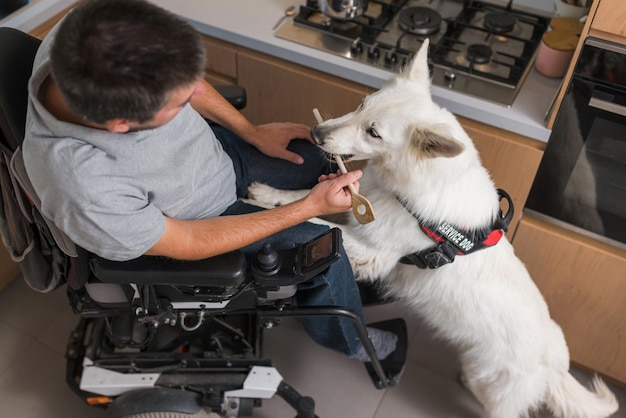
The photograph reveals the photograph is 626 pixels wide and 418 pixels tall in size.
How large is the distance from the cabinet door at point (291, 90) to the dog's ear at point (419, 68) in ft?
1.05

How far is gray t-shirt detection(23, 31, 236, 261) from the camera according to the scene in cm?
107

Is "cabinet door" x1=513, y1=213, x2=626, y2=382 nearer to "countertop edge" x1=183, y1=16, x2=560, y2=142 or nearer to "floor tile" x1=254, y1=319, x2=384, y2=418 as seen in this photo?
"countertop edge" x1=183, y1=16, x2=560, y2=142

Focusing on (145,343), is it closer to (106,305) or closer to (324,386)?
(106,305)

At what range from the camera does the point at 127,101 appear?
0.98 meters

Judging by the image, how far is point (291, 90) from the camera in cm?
192

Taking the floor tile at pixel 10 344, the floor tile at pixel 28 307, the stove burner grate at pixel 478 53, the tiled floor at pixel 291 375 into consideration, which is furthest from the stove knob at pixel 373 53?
the floor tile at pixel 10 344

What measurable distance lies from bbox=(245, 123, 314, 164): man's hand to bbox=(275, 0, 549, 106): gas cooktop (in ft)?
1.06

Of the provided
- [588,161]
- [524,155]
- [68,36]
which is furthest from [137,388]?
[588,161]

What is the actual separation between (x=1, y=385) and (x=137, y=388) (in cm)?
65

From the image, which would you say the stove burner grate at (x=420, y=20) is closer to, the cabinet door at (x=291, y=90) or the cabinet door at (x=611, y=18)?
the cabinet door at (x=291, y=90)

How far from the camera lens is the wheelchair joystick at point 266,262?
1.23m

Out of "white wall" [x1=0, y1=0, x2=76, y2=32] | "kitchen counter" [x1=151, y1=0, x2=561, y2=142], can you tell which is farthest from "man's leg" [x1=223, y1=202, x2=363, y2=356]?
"white wall" [x1=0, y1=0, x2=76, y2=32]

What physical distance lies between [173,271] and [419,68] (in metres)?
0.77

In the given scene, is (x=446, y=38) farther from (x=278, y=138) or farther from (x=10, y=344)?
(x=10, y=344)
